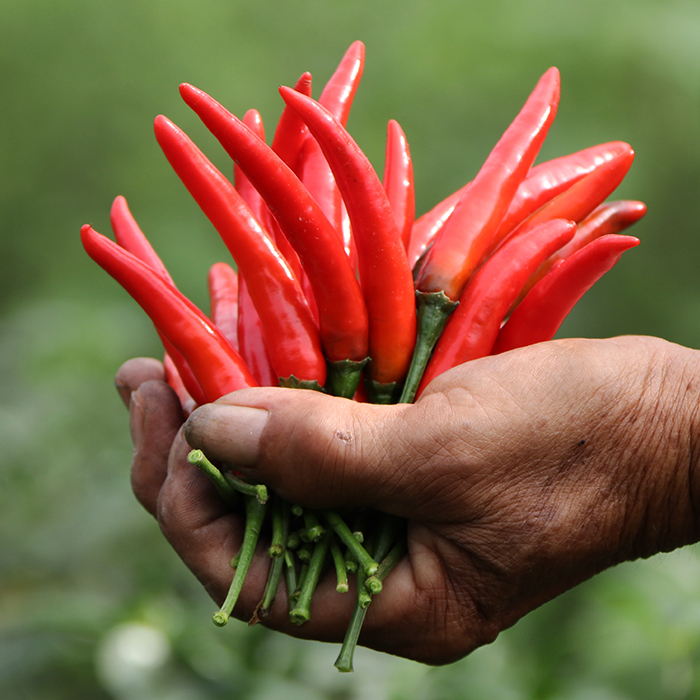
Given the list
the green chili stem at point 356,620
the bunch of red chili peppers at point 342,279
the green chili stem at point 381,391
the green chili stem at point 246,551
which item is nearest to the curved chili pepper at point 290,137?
the bunch of red chili peppers at point 342,279

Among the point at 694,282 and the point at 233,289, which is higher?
the point at 233,289

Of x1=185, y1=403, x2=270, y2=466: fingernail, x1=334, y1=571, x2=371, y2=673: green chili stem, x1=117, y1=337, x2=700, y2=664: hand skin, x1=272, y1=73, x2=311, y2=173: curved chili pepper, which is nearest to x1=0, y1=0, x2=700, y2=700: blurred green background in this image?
x1=117, y1=337, x2=700, y2=664: hand skin

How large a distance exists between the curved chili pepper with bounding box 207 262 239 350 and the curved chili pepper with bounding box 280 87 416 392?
1.28 feet

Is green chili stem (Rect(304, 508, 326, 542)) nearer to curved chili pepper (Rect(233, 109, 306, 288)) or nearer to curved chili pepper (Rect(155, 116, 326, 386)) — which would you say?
curved chili pepper (Rect(155, 116, 326, 386))

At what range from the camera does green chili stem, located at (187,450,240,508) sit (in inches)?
46.4

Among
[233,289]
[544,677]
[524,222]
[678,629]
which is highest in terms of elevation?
[524,222]

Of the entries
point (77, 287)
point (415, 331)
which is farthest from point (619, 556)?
point (77, 287)

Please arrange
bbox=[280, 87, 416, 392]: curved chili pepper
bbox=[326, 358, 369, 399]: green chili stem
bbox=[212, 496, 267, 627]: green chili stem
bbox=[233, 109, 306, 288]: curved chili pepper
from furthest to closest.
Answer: bbox=[233, 109, 306, 288]: curved chili pepper, bbox=[326, 358, 369, 399]: green chili stem, bbox=[280, 87, 416, 392]: curved chili pepper, bbox=[212, 496, 267, 627]: green chili stem

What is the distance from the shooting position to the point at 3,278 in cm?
602

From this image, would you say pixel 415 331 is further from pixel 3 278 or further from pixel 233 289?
pixel 3 278

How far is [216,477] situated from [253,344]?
329 mm

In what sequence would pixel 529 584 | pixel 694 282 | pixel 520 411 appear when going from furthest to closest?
pixel 694 282 < pixel 529 584 < pixel 520 411

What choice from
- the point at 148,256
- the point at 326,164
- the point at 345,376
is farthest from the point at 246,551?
the point at 326,164

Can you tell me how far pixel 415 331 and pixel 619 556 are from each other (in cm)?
61
